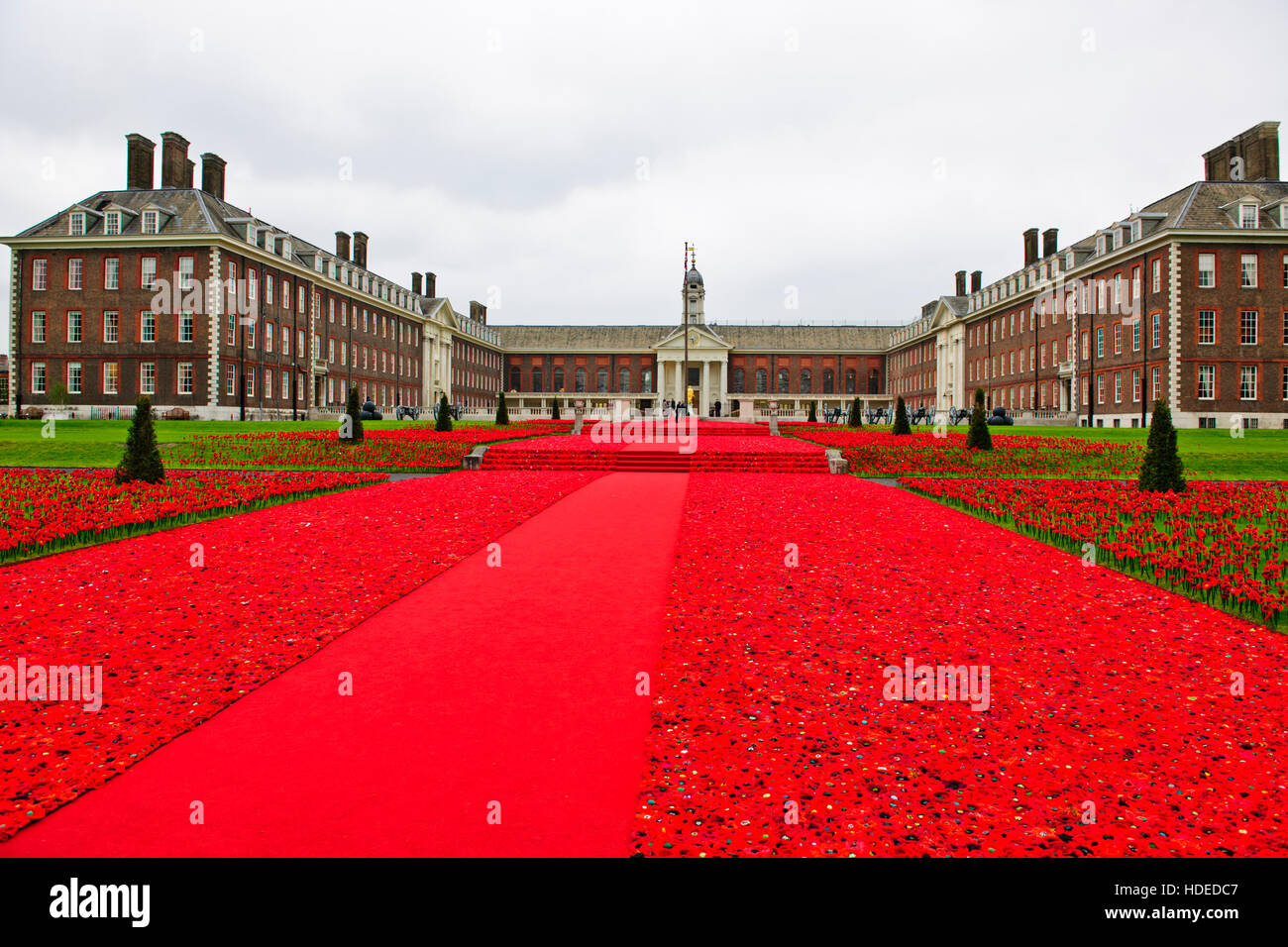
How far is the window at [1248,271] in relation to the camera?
136 ft

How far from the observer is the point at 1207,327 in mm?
41781

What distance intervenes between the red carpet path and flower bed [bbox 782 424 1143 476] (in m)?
15.8

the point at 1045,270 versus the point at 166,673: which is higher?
the point at 1045,270

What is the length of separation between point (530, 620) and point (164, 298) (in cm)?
4835

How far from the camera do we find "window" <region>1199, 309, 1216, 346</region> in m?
41.7

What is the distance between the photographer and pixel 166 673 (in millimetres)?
4777

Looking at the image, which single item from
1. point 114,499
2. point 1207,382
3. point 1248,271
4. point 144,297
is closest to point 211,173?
point 144,297

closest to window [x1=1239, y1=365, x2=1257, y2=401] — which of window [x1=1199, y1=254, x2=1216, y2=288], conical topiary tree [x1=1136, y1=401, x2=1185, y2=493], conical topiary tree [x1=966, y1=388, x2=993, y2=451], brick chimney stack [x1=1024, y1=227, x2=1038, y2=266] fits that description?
window [x1=1199, y1=254, x2=1216, y2=288]

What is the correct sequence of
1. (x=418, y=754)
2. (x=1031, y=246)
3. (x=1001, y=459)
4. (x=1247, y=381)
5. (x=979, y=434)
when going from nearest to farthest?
(x=418, y=754) → (x=1001, y=459) → (x=979, y=434) → (x=1247, y=381) → (x=1031, y=246)

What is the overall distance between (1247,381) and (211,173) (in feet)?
202

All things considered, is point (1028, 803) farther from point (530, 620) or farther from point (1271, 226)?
point (1271, 226)

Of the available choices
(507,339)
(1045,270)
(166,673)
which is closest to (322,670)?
(166,673)

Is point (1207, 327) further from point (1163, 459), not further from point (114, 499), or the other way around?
point (114, 499)
